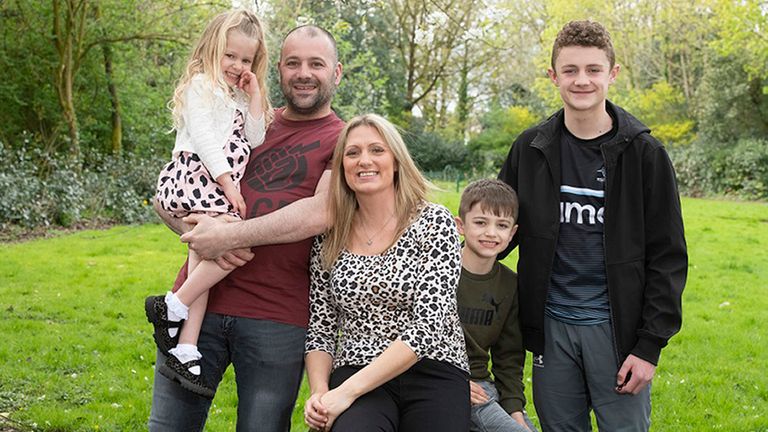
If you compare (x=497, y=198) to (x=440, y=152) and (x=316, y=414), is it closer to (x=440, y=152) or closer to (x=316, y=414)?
(x=316, y=414)

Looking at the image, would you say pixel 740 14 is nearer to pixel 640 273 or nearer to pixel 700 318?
pixel 700 318

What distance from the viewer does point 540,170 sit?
315 centimetres

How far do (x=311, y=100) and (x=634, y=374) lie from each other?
1675mm

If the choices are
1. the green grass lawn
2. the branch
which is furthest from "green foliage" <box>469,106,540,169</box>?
the green grass lawn

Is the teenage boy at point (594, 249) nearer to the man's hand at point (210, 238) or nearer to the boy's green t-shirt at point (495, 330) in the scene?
the boy's green t-shirt at point (495, 330)

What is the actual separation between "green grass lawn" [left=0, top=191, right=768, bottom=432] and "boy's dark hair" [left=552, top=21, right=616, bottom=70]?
316cm

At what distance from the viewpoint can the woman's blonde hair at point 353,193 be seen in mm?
3012

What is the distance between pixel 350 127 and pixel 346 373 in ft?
3.09

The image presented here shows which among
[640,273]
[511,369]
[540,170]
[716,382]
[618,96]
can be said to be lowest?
[716,382]

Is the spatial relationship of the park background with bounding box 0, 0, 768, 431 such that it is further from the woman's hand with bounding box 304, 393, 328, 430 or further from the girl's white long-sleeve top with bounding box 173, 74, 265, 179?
the woman's hand with bounding box 304, 393, 328, 430

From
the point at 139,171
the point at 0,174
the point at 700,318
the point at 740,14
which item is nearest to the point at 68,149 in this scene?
the point at 139,171

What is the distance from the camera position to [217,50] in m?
3.24

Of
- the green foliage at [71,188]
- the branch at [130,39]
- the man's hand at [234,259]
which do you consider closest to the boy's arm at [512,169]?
the man's hand at [234,259]

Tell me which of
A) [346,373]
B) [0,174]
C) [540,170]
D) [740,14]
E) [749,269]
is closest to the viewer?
[346,373]
